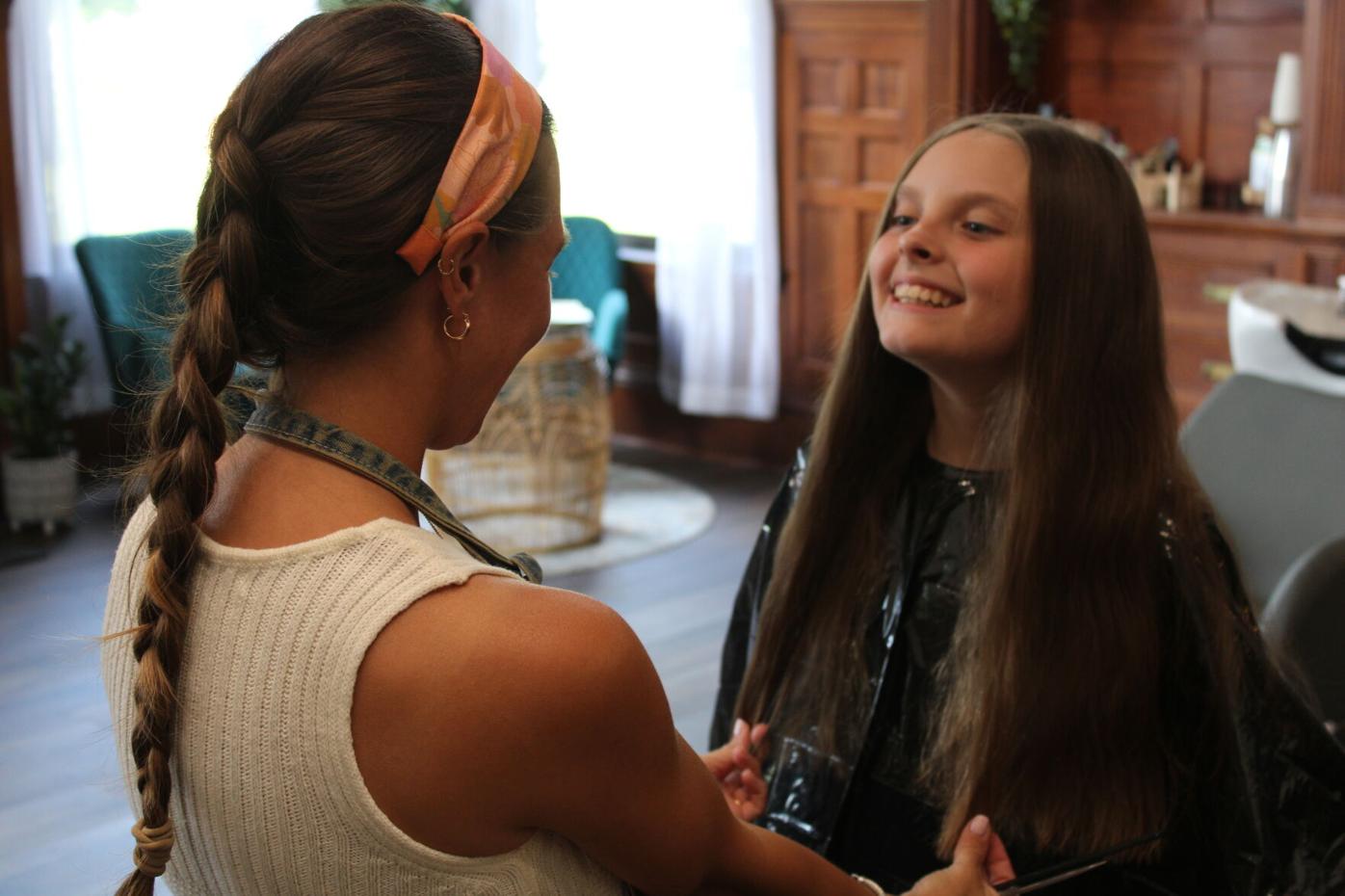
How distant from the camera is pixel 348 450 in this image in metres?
0.95

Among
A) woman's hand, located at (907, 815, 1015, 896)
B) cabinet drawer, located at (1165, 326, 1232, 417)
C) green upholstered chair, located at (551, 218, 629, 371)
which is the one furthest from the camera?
green upholstered chair, located at (551, 218, 629, 371)

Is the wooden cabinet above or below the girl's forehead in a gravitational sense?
below

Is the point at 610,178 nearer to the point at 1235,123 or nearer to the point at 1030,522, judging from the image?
the point at 1235,123

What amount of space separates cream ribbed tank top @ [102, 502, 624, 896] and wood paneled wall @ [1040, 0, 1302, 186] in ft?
14.7

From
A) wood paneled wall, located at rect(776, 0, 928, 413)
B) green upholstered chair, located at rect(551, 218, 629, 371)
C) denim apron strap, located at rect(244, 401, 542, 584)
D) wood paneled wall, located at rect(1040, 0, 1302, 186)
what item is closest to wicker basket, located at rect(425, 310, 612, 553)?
green upholstered chair, located at rect(551, 218, 629, 371)

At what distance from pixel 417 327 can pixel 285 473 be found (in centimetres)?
12

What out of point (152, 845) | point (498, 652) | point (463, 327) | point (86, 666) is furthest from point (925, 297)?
point (86, 666)

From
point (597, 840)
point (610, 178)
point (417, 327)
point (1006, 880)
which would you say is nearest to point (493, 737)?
point (597, 840)

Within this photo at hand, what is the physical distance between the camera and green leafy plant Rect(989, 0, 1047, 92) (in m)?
5.06

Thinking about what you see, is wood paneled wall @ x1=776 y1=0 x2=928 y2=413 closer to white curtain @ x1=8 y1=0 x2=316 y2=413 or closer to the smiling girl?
white curtain @ x1=8 y1=0 x2=316 y2=413

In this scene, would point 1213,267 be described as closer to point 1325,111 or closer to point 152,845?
point 1325,111

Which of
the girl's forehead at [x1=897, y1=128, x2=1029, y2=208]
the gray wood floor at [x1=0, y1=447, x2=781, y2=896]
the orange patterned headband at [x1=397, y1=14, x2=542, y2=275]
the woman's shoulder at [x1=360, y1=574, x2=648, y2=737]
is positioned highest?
the orange patterned headband at [x1=397, y1=14, x2=542, y2=275]

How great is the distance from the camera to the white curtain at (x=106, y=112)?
5340 millimetres

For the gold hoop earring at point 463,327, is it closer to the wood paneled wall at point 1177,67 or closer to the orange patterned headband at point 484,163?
the orange patterned headband at point 484,163
